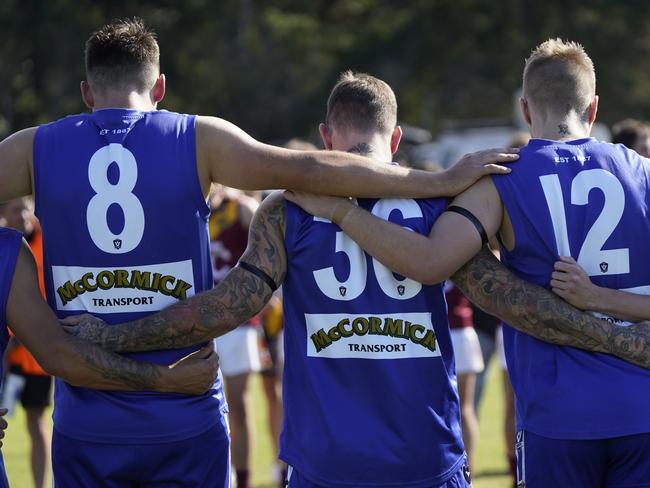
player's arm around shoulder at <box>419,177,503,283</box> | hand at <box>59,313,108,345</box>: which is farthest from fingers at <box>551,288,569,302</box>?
hand at <box>59,313,108,345</box>

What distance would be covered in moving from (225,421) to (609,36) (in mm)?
34169

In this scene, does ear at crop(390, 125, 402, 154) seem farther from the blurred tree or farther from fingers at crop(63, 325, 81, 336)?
the blurred tree

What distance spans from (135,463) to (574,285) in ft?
5.92

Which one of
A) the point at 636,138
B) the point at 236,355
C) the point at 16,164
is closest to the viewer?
the point at 16,164

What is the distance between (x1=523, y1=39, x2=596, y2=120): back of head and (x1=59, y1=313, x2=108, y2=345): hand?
1938 mm

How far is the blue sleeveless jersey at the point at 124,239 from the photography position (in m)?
4.17

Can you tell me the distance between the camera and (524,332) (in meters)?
4.18

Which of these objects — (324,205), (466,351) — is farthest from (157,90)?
(466,351)

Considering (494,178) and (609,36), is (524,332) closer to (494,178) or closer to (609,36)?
(494,178)

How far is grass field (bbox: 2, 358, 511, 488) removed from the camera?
8.86 m

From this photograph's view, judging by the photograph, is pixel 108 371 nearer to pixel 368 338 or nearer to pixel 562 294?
pixel 368 338

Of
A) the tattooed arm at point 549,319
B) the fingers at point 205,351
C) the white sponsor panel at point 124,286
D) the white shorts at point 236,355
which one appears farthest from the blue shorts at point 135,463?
the white shorts at point 236,355

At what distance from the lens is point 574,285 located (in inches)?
158

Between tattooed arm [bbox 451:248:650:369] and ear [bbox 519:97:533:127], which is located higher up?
ear [bbox 519:97:533:127]
